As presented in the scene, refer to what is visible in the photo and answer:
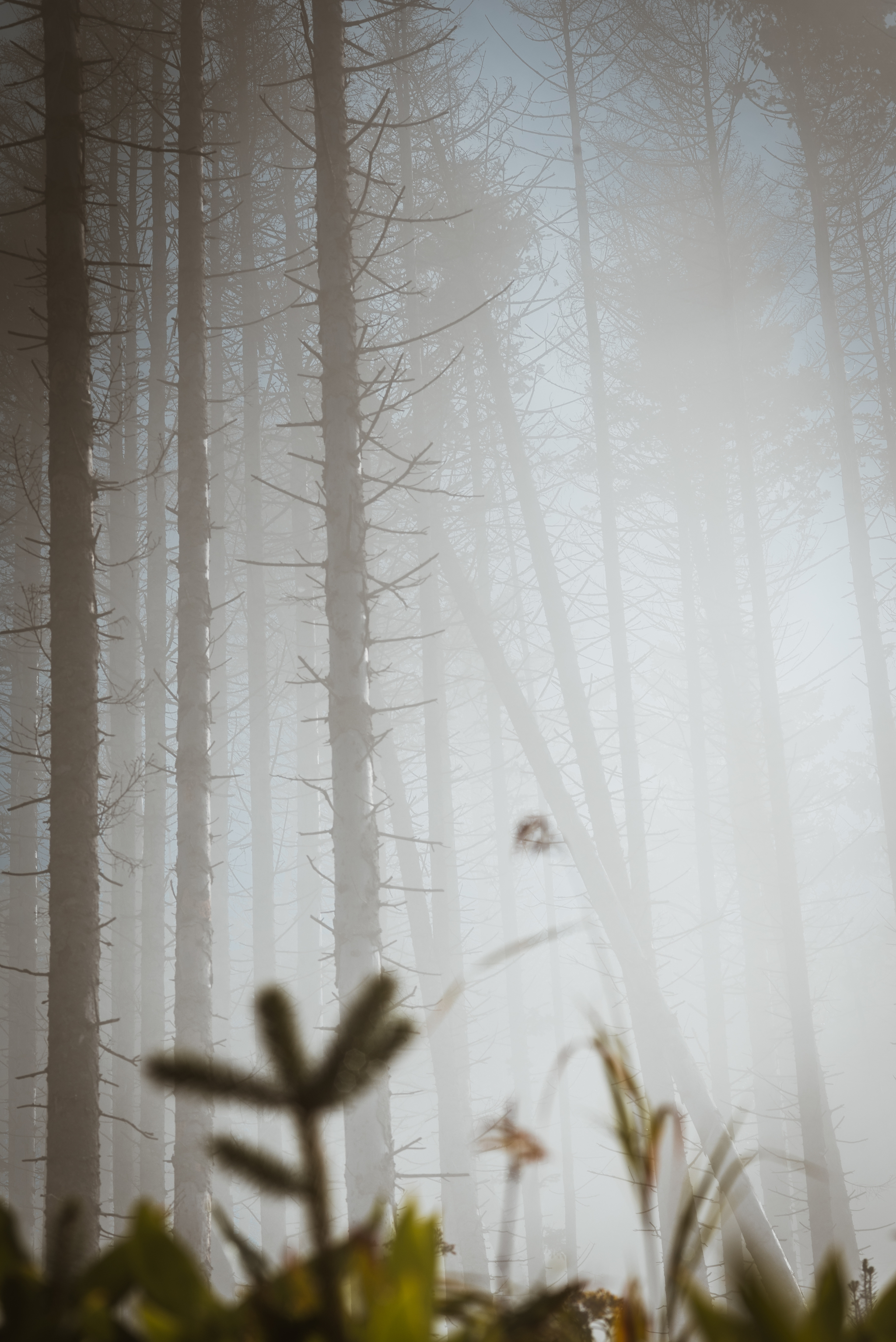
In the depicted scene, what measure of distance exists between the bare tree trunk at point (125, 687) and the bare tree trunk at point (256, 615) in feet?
5.85

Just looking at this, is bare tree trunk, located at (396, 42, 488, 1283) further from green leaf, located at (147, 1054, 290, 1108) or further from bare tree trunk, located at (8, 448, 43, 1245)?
green leaf, located at (147, 1054, 290, 1108)

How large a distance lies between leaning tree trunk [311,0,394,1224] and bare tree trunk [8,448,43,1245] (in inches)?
245

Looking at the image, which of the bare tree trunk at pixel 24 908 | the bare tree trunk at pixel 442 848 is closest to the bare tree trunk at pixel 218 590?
the bare tree trunk at pixel 24 908

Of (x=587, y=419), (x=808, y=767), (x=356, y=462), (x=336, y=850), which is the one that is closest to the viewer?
(x=336, y=850)

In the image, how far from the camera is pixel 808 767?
2086 centimetres

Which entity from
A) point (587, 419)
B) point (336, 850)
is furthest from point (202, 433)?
Result: point (587, 419)

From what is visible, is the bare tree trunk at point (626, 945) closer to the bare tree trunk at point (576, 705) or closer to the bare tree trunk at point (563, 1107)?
the bare tree trunk at point (576, 705)

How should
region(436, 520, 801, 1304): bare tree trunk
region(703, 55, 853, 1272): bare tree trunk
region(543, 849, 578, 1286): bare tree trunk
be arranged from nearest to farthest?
region(436, 520, 801, 1304): bare tree trunk → region(703, 55, 853, 1272): bare tree trunk → region(543, 849, 578, 1286): bare tree trunk

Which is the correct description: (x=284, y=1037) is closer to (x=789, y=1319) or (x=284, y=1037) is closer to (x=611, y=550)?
(x=789, y=1319)

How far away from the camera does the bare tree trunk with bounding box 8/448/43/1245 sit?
34.9 ft

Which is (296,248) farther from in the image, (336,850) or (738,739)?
(336,850)

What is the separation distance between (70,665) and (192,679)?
1.88 meters

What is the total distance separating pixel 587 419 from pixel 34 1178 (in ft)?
48.4

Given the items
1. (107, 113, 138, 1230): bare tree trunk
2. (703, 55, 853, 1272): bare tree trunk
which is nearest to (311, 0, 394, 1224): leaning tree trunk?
(703, 55, 853, 1272): bare tree trunk
